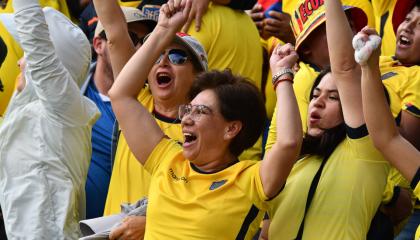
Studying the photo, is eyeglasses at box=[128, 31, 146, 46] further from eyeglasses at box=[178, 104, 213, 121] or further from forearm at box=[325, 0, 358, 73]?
forearm at box=[325, 0, 358, 73]

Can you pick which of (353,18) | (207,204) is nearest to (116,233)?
(207,204)

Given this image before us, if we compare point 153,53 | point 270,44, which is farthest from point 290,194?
point 270,44

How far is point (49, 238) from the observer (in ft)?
15.4

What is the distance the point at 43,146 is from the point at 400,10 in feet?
6.13

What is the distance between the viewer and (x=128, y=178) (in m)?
4.90

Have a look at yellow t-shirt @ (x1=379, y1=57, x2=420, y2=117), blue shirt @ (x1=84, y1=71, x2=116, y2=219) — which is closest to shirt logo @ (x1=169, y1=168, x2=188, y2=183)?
yellow t-shirt @ (x1=379, y1=57, x2=420, y2=117)

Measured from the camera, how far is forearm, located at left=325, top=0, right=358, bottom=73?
160 inches

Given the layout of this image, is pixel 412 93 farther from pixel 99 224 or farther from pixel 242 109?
pixel 99 224

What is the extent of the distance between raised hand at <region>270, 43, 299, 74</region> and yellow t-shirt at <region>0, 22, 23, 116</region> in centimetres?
230

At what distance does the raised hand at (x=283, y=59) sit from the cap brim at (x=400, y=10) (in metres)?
1.14

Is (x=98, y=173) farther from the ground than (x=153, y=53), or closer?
closer

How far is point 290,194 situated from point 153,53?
2.81 feet

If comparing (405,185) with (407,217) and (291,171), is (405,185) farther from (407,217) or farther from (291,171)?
(291,171)

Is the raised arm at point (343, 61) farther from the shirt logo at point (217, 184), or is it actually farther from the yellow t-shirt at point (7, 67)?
the yellow t-shirt at point (7, 67)
